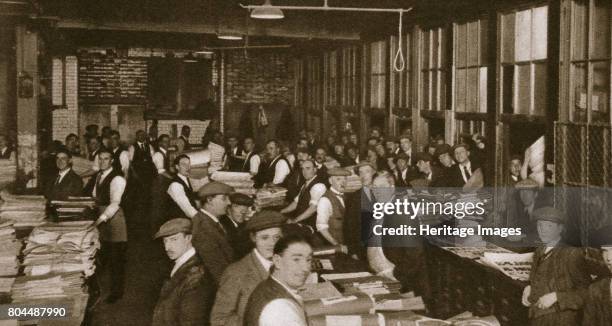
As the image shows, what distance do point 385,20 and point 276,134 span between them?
8388mm

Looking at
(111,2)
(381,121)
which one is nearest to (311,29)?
(381,121)

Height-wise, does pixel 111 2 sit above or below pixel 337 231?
above

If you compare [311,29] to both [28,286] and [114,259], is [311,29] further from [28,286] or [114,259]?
[28,286]

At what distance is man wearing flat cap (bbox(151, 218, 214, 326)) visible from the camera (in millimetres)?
4137

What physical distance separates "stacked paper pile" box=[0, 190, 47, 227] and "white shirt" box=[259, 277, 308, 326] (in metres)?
3.24

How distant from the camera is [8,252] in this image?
4773 millimetres

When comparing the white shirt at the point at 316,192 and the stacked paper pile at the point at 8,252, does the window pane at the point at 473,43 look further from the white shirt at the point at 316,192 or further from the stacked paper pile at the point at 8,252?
the stacked paper pile at the point at 8,252

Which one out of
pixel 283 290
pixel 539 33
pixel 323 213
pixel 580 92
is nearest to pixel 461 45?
pixel 539 33

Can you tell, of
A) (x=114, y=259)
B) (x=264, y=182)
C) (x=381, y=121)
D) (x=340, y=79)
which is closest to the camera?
(x=114, y=259)

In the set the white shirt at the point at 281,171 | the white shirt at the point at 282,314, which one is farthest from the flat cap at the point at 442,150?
the white shirt at the point at 282,314

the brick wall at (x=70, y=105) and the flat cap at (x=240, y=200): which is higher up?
the brick wall at (x=70, y=105)

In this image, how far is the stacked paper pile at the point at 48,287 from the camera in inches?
178

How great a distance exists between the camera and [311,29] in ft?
44.0

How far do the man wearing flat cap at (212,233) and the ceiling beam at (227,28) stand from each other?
25.6ft
